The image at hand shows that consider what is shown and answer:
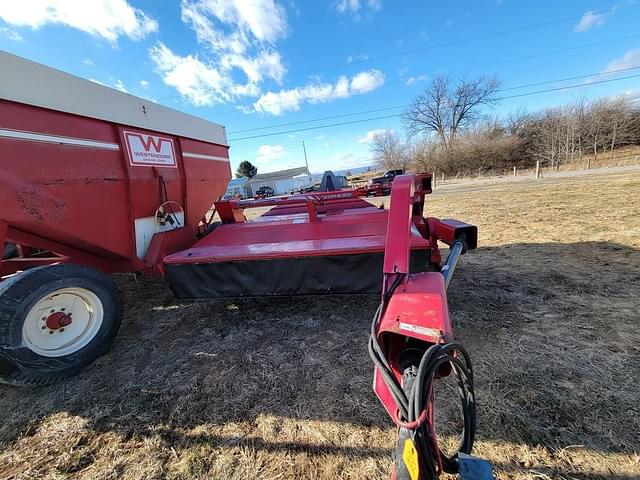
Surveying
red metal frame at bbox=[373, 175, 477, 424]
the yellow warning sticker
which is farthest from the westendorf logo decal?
the yellow warning sticker

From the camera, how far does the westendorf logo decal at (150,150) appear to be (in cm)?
258

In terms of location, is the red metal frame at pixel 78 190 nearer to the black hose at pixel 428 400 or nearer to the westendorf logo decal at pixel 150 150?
the westendorf logo decal at pixel 150 150

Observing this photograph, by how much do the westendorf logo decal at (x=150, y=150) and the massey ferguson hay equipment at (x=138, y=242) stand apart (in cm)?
1

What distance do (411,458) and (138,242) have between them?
104 inches

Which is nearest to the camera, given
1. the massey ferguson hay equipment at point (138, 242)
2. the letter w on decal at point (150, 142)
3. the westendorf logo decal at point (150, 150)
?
the massey ferguson hay equipment at point (138, 242)

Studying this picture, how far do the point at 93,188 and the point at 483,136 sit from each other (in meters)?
38.6

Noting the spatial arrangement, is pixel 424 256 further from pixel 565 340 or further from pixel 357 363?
pixel 565 340

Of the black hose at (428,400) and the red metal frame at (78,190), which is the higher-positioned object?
the red metal frame at (78,190)

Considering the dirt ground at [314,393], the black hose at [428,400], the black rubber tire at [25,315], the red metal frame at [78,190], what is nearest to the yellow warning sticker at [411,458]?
the black hose at [428,400]

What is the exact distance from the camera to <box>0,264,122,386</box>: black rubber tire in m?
1.72

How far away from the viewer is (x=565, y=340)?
2.07m

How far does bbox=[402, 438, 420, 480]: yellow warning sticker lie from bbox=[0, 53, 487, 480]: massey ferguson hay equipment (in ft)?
0.10

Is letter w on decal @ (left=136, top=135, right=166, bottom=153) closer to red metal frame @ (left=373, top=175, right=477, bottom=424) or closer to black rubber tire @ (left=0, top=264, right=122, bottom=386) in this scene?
black rubber tire @ (left=0, top=264, right=122, bottom=386)

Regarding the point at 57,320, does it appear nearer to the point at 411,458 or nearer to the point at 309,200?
the point at 309,200
